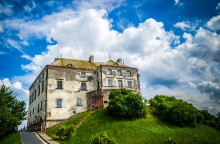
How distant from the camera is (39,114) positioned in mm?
47406

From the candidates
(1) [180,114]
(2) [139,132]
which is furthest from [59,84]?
(1) [180,114]

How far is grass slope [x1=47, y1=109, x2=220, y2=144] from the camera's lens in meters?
30.6

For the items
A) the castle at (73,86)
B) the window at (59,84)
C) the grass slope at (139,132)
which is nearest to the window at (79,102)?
the castle at (73,86)

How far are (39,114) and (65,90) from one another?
7.69 metres

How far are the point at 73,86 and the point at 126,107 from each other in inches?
623

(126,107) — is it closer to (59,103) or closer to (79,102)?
(79,102)

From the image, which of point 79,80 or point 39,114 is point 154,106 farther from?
point 39,114

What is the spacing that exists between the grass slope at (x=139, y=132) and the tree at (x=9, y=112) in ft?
24.4

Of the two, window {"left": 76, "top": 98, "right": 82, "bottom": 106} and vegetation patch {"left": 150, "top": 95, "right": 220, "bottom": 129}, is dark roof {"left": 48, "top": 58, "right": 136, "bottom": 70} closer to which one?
window {"left": 76, "top": 98, "right": 82, "bottom": 106}

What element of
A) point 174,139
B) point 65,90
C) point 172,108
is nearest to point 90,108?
point 65,90

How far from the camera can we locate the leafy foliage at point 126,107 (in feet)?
120

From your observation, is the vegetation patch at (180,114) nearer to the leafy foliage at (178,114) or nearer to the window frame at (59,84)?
the leafy foliage at (178,114)

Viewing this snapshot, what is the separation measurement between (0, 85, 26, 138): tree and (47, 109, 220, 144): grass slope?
744 cm

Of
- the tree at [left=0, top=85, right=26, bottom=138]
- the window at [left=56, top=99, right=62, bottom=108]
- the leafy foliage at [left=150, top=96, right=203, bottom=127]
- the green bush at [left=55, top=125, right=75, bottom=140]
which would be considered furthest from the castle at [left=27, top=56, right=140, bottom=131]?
the green bush at [left=55, top=125, right=75, bottom=140]
